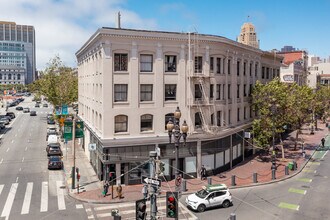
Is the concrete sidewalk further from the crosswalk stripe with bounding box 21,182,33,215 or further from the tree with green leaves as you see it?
the tree with green leaves

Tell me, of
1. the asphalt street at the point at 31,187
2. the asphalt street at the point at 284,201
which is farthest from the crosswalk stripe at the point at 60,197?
the asphalt street at the point at 284,201

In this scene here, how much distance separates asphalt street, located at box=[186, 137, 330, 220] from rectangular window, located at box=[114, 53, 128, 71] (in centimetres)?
1315

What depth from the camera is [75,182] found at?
32.4m

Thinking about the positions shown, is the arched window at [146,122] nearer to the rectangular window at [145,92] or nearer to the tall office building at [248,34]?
the rectangular window at [145,92]

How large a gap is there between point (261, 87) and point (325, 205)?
19294mm

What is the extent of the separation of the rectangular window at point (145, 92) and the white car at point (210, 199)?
10.9m

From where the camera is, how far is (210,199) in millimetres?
25312

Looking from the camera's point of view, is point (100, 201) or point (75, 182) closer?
point (100, 201)

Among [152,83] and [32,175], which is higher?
[152,83]

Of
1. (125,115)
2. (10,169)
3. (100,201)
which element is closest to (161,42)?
(125,115)

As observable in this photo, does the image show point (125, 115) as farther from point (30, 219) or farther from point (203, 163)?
point (30, 219)

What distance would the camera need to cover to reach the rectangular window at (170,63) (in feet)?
108

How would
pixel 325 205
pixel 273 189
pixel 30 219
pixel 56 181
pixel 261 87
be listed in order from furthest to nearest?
pixel 261 87
pixel 56 181
pixel 273 189
pixel 325 205
pixel 30 219

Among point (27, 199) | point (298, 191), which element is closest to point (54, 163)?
point (27, 199)
